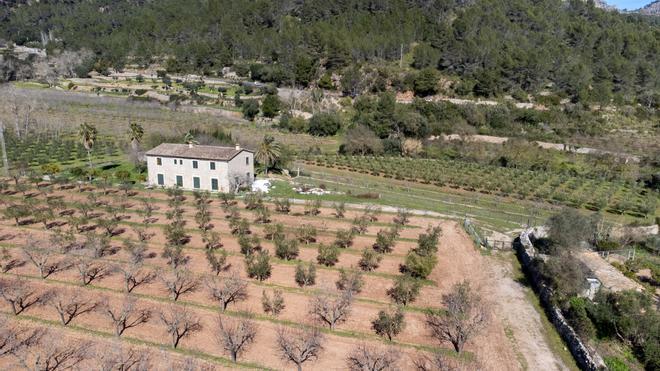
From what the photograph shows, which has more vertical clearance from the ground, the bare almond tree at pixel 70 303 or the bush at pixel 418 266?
the bush at pixel 418 266

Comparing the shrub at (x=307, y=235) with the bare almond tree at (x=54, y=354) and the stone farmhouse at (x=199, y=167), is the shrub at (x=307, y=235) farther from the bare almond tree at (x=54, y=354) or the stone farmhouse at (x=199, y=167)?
the bare almond tree at (x=54, y=354)

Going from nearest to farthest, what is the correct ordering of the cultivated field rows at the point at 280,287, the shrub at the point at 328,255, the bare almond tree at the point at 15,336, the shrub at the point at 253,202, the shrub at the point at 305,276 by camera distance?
the bare almond tree at the point at 15,336 → the cultivated field rows at the point at 280,287 → the shrub at the point at 305,276 → the shrub at the point at 328,255 → the shrub at the point at 253,202

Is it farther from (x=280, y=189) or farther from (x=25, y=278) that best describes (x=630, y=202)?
(x=25, y=278)

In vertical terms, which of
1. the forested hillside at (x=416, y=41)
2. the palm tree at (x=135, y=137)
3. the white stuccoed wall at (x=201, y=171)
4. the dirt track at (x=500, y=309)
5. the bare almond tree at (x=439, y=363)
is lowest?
the dirt track at (x=500, y=309)

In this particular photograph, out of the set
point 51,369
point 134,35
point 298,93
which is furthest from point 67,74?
point 51,369

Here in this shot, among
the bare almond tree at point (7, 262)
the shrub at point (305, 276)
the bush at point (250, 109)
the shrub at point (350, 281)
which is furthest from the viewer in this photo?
the bush at point (250, 109)

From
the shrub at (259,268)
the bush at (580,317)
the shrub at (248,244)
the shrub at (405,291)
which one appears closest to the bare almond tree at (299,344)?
the shrub at (259,268)

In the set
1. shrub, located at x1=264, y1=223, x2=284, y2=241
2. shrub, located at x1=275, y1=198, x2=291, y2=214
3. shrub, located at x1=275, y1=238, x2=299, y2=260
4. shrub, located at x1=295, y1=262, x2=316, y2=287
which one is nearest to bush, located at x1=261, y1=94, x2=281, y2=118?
shrub, located at x1=275, y1=198, x2=291, y2=214
